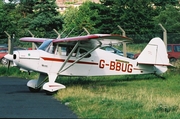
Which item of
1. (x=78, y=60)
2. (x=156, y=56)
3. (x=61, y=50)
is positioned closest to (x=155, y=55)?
(x=156, y=56)

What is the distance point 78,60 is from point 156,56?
160 inches

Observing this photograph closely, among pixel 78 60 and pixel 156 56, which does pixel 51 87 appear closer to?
pixel 78 60

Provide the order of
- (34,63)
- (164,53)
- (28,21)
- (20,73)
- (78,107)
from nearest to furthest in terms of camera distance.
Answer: (78,107)
(34,63)
(164,53)
(20,73)
(28,21)

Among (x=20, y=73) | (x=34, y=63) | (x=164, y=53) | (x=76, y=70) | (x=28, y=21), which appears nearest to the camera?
(x=34, y=63)

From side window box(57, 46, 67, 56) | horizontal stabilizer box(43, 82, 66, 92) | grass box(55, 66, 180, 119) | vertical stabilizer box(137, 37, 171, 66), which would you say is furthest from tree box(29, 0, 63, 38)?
horizontal stabilizer box(43, 82, 66, 92)

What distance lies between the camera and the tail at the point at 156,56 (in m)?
20.3

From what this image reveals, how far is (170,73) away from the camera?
70.2 ft

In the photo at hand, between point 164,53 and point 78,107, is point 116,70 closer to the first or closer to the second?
point 164,53

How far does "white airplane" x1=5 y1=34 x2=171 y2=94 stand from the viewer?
1683 cm

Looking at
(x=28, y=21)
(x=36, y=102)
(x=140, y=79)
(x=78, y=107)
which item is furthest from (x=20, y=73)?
(x=28, y=21)

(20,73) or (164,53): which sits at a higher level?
(164,53)

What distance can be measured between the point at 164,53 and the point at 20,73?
818cm

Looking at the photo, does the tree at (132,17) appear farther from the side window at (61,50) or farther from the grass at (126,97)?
the side window at (61,50)

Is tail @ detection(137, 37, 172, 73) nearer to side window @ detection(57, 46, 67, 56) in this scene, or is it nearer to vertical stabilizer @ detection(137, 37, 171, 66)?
vertical stabilizer @ detection(137, 37, 171, 66)
